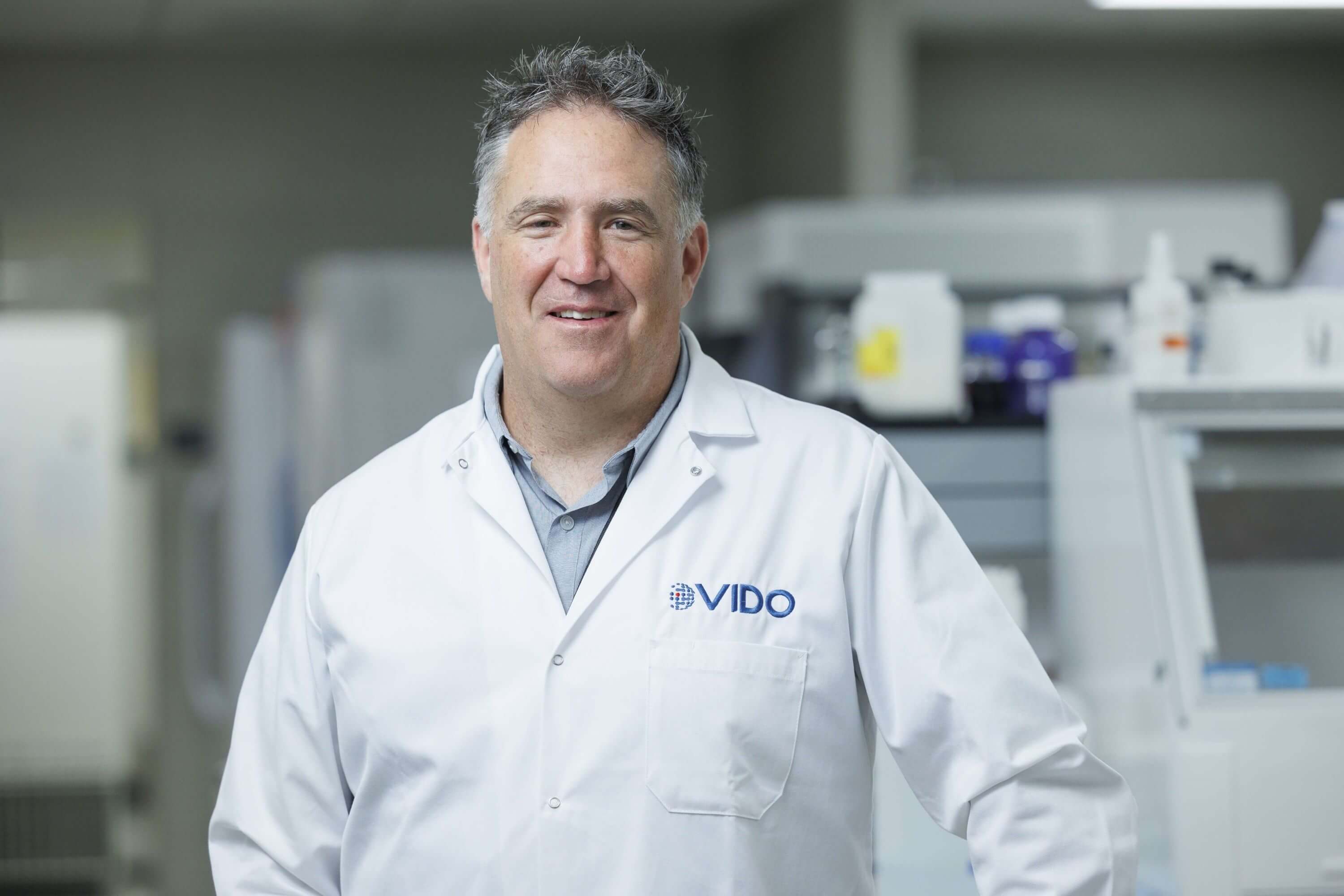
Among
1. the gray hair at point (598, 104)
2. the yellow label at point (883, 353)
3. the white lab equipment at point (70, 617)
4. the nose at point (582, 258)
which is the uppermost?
the gray hair at point (598, 104)

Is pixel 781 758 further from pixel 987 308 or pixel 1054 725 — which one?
pixel 987 308

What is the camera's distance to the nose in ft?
4.33

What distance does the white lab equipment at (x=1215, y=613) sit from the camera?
1806 mm

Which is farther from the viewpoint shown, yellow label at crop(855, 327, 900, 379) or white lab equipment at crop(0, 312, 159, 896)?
white lab equipment at crop(0, 312, 159, 896)

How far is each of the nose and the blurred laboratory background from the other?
3.82 feet

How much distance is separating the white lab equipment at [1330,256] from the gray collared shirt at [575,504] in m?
1.14

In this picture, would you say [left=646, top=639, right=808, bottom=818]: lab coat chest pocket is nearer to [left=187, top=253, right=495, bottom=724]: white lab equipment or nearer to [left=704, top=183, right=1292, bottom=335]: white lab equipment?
[left=704, top=183, right=1292, bottom=335]: white lab equipment

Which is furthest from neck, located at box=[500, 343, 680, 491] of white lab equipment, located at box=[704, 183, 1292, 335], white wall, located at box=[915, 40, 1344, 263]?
white wall, located at box=[915, 40, 1344, 263]

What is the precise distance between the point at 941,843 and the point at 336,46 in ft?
12.7

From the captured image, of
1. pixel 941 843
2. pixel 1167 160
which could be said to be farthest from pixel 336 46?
pixel 941 843

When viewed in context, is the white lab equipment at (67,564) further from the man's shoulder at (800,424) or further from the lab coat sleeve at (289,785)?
the man's shoulder at (800,424)

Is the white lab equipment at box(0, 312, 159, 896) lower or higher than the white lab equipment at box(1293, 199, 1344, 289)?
lower

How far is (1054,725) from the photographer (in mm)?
1271

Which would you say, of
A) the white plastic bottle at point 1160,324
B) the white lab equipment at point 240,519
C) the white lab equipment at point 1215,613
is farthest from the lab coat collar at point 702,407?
the white lab equipment at point 240,519
